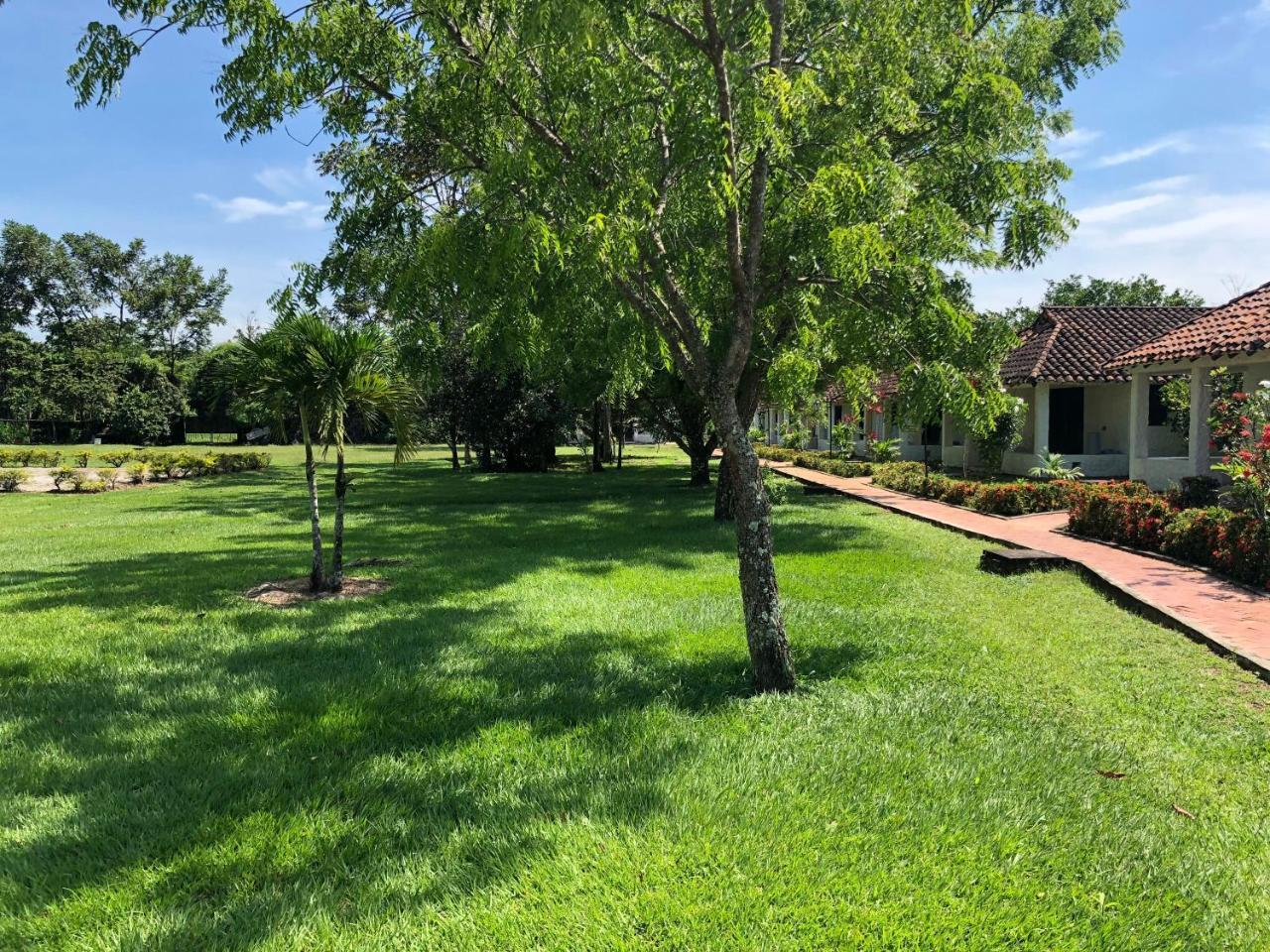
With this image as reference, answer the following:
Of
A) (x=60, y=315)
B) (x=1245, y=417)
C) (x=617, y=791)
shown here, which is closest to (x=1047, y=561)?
(x=1245, y=417)

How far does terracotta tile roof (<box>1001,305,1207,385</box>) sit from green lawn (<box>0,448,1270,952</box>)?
13.5 meters

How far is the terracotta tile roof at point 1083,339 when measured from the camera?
1912 cm

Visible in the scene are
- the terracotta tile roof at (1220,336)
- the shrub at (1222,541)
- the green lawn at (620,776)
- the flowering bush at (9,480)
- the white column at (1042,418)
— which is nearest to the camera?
the green lawn at (620,776)

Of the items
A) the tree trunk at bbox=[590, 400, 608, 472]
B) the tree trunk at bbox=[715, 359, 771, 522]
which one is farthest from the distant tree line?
the tree trunk at bbox=[715, 359, 771, 522]

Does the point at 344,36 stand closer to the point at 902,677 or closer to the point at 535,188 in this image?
the point at 535,188

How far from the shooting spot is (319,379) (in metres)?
8.32

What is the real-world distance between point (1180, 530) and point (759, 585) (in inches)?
272

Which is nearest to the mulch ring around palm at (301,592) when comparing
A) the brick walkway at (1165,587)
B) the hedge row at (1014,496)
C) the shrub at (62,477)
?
the brick walkway at (1165,587)

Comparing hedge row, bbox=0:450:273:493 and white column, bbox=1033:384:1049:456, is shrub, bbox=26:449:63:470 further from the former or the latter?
white column, bbox=1033:384:1049:456

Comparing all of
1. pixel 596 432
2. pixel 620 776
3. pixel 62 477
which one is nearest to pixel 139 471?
pixel 62 477

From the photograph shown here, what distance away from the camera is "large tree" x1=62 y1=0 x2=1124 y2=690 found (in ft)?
15.3

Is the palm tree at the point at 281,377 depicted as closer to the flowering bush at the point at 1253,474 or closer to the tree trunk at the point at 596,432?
the flowering bush at the point at 1253,474

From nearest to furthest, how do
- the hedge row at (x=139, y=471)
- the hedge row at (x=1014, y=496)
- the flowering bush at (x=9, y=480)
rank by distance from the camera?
1. the hedge row at (x=1014, y=496)
2. the flowering bush at (x=9, y=480)
3. the hedge row at (x=139, y=471)

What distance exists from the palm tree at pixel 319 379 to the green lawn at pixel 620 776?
185 cm
